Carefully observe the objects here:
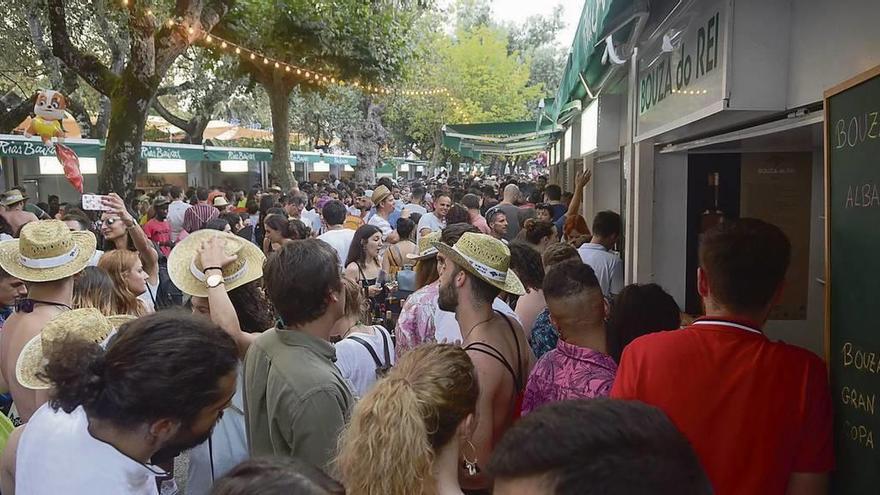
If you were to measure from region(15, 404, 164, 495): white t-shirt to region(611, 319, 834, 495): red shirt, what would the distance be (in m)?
1.59

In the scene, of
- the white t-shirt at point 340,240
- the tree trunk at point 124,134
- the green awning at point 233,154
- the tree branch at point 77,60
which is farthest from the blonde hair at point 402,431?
the green awning at point 233,154

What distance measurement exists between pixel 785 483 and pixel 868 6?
1.80 metres

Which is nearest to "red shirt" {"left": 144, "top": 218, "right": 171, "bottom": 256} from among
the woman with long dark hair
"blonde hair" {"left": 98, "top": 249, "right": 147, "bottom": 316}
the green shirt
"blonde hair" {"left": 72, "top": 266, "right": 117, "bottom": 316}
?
the woman with long dark hair

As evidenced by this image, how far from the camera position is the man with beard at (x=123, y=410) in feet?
6.19

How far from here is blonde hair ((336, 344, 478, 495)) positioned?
65.6 inches

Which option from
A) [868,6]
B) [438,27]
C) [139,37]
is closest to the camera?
[868,6]

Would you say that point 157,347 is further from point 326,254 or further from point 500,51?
point 500,51

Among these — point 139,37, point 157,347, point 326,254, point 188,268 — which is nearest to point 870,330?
point 326,254

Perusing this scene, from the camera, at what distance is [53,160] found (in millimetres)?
19547

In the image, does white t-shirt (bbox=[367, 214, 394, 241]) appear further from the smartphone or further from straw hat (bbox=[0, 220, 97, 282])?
straw hat (bbox=[0, 220, 97, 282])

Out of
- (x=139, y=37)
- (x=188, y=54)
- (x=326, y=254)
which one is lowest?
(x=326, y=254)

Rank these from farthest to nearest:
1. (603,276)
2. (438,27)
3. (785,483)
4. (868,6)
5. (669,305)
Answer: (438,27), (603,276), (669,305), (868,6), (785,483)

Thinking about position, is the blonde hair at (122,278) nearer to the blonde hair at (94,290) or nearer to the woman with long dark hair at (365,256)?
the blonde hair at (94,290)

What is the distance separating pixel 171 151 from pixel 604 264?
51.9ft
